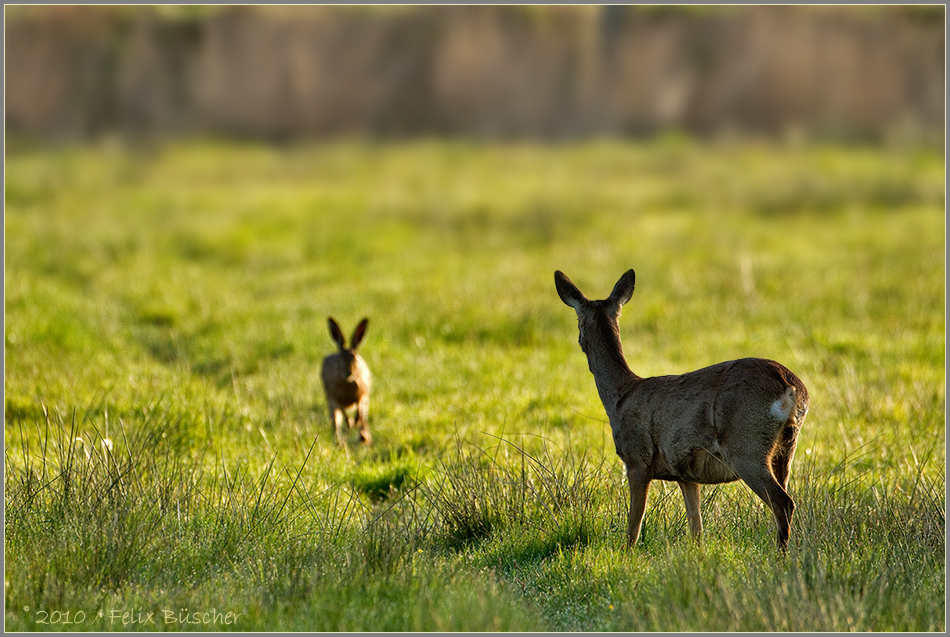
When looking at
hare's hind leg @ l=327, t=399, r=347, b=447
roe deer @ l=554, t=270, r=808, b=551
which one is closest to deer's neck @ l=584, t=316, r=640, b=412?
roe deer @ l=554, t=270, r=808, b=551

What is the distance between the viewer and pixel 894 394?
8.97 metres

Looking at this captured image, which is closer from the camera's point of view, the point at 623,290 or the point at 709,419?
the point at 709,419

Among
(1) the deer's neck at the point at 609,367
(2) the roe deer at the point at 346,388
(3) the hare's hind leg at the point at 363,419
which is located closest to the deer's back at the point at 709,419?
(1) the deer's neck at the point at 609,367

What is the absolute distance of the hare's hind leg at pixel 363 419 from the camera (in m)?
7.81

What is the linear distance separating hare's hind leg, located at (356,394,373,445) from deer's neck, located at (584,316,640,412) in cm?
299

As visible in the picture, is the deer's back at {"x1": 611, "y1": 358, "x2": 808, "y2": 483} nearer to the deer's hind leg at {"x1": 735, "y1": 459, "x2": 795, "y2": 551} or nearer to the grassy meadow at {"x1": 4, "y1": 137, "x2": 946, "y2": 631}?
the deer's hind leg at {"x1": 735, "y1": 459, "x2": 795, "y2": 551}

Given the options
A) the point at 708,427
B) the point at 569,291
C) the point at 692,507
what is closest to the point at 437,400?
the point at 569,291

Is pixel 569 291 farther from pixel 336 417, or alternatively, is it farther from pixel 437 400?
pixel 437 400

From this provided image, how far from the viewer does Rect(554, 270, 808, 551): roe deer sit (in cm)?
456

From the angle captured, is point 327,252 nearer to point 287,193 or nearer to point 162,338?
point 162,338

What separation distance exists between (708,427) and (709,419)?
0.13 feet

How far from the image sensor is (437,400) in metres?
8.68

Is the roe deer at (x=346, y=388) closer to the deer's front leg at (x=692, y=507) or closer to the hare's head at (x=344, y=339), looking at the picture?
the hare's head at (x=344, y=339)

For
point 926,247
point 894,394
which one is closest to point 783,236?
point 926,247
